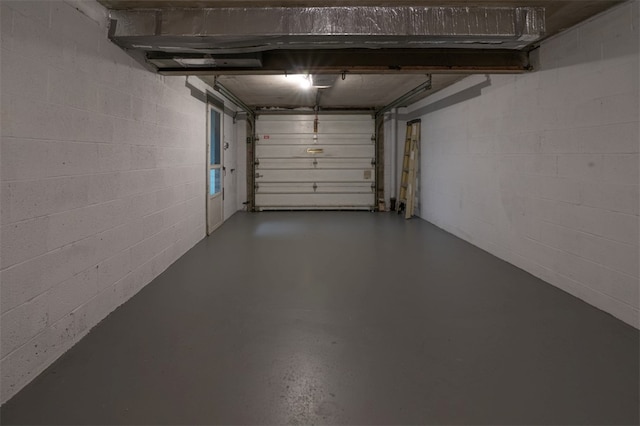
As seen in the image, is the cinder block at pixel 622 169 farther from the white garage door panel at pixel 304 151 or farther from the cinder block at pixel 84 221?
the white garage door panel at pixel 304 151

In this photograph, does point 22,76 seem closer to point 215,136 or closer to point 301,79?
point 301,79

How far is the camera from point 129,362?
1992mm

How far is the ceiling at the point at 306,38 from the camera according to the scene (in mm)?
2574

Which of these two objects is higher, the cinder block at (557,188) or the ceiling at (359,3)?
the ceiling at (359,3)

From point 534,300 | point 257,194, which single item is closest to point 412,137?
point 257,194

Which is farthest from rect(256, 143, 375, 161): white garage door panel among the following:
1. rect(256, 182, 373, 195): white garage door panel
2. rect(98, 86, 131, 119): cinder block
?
rect(98, 86, 131, 119): cinder block

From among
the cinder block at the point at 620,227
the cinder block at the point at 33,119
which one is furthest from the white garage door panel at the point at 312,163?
the cinder block at the point at 33,119

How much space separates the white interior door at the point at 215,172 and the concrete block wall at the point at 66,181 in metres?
2.33

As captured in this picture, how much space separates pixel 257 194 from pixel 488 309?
6253mm

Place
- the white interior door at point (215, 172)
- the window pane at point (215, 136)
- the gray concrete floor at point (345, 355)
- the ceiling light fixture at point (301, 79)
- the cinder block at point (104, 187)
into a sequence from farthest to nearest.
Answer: the window pane at point (215, 136) < the white interior door at point (215, 172) < the ceiling light fixture at point (301, 79) < the cinder block at point (104, 187) < the gray concrete floor at point (345, 355)

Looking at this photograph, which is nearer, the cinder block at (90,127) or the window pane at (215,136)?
the cinder block at (90,127)

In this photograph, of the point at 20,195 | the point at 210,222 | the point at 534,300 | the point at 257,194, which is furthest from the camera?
the point at 257,194

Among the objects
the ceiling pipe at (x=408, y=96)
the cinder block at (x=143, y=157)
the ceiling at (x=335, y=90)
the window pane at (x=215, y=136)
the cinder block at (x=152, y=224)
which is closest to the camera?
the cinder block at (x=143, y=157)

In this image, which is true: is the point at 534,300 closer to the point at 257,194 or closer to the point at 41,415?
the point at 41,415
